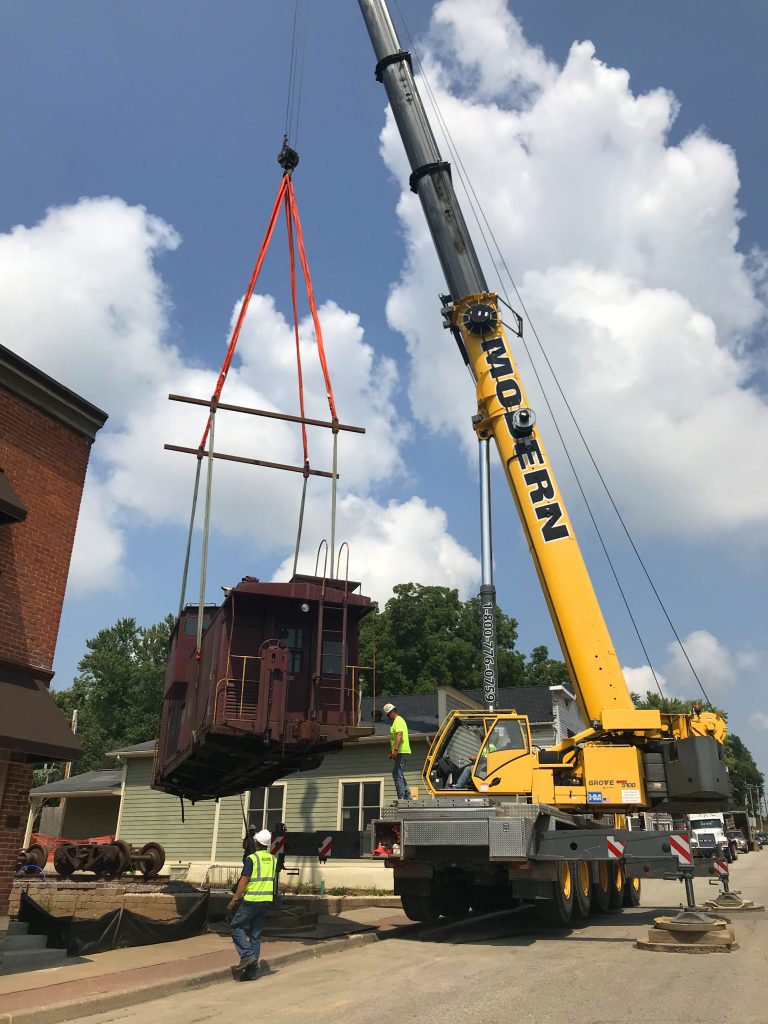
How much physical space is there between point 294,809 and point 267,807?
927mm

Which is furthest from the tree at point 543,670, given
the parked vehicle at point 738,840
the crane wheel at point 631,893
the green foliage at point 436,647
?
the crane wheel at point 631,893

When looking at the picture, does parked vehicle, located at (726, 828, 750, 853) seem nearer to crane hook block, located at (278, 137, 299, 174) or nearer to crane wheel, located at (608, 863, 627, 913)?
crane wheel, located at (608, 863, 627, 913)

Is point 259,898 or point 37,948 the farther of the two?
point 37,948

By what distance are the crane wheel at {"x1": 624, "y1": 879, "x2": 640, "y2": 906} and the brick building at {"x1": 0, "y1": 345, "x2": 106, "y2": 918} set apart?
11401mm

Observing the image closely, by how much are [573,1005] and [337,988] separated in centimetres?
245

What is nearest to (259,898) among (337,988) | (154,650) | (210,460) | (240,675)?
(337,988)

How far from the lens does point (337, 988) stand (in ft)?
26.7

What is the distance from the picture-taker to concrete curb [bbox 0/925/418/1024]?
22.7 feet

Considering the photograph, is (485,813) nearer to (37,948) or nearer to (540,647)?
(37,948)

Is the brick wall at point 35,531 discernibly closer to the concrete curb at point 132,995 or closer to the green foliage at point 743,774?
the concrete curb at point 132,995

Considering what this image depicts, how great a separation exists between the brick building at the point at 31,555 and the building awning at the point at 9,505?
12mm

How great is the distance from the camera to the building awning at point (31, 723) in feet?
29.9

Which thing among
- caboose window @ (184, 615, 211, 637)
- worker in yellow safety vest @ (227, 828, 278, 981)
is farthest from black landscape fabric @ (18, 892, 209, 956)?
caboose window @ (184, 615, 211, 637)

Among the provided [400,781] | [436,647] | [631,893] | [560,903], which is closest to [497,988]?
[560,903]
